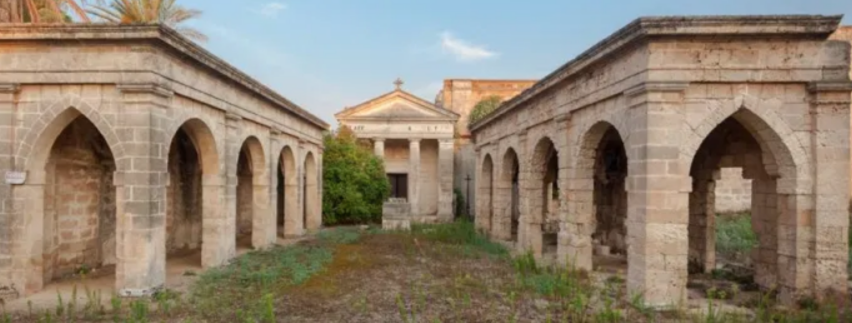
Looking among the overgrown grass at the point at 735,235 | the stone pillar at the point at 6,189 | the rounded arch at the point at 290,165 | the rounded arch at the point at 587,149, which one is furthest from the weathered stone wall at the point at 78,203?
the overgrown grass at the point at 735,235

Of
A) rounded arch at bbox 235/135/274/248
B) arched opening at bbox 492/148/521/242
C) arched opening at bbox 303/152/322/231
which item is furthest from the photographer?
arched opening at bbox 303/152/322/231

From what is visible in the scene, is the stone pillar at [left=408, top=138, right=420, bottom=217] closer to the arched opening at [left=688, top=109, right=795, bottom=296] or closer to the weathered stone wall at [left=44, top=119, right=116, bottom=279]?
→ the arched opening at [left=688, top=109, right=795, bottom=296]

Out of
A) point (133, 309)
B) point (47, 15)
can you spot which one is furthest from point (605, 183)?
point (47, 15)

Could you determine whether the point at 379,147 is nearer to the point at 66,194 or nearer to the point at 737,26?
the point at 66,194

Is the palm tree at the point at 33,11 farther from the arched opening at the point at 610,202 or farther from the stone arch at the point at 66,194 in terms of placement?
the arched opening at the point at 610,202

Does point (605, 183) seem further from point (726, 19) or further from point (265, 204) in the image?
point (265, 204)

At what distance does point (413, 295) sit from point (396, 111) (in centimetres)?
1352

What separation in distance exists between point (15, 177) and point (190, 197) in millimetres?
5551

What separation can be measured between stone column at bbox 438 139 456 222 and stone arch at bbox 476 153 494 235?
3.83m

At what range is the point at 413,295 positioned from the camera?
7.51 m

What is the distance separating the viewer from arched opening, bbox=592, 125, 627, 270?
12133 mm

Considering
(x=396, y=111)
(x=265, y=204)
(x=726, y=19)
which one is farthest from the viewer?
(x=396, y=111)

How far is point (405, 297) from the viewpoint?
292 inches

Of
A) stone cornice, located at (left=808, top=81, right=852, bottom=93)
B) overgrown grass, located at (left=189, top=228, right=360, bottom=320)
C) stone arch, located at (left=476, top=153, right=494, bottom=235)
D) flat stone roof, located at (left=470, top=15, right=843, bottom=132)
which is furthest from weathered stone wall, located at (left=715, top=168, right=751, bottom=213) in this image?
overgrown grass, located at (left=189, top=228, right=360, bottom=320)
